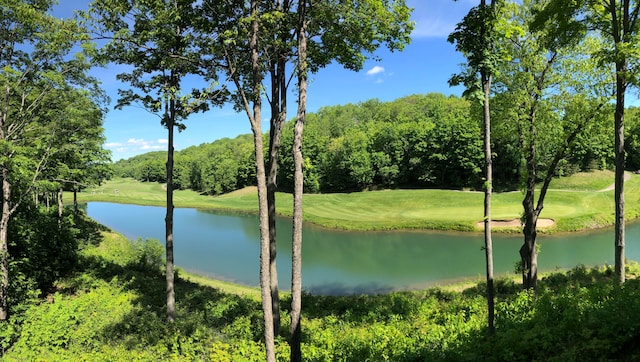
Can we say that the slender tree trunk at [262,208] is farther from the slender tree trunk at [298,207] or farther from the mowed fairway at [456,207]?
the mowed fairway at [456,207]

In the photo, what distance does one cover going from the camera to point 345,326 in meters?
12.1

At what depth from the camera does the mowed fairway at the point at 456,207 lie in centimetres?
3734

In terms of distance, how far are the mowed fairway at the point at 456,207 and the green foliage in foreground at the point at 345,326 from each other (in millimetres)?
18867

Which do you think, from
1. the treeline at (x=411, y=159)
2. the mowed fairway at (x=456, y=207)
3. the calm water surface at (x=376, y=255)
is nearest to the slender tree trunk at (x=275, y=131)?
the calm water surface at (x=376, y=255)

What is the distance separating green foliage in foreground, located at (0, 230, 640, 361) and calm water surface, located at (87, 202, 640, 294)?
717 cm

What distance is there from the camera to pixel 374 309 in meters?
13.8

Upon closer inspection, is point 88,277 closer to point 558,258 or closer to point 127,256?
point 127,256

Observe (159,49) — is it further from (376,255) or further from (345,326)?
(376,255)

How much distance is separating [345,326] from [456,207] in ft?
125

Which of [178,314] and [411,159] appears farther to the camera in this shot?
[411,159]

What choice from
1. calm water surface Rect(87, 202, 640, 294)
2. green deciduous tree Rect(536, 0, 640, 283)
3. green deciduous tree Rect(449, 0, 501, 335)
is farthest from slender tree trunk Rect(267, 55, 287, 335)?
calm water surface Rect(87, 202, 640, 294)

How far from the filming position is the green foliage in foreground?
694cm

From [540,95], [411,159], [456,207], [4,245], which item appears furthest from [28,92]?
[411,159]

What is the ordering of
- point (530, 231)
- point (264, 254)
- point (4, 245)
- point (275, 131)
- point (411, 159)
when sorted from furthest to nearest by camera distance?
point (411, 159), point (530, 231), point (4, 245), point (275, 131), point (264, 254)
